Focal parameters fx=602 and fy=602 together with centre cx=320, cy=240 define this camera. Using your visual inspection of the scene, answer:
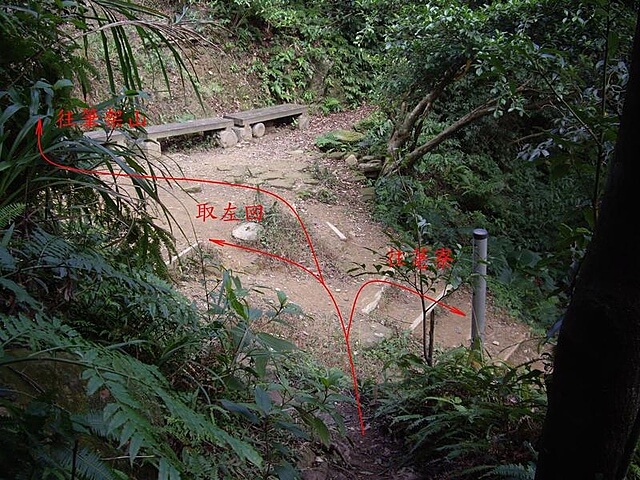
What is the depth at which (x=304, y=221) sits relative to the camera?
20.1 ft

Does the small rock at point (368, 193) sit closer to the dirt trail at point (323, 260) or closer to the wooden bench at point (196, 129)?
the dirt trail at point (323, 260)

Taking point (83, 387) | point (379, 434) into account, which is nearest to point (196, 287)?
point (379, 434)

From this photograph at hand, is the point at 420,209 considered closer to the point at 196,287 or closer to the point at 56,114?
the point at 196,287

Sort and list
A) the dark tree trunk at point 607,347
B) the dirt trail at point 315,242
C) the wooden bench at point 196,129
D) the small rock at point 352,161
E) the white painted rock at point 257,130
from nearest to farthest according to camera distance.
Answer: the dark tree trunk at point 607,347, the dirt trail at point 315,242, the wooden bench at point 196,129, the small rock at point 352,161, the white painted rock at point 257,130

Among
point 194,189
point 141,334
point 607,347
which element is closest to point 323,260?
point 194,189

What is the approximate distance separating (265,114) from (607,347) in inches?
335

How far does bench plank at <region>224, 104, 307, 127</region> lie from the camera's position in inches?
348

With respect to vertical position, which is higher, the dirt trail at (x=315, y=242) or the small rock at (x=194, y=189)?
the small rock at (x=194, y=189)

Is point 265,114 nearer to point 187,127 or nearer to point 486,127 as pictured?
point 187,127

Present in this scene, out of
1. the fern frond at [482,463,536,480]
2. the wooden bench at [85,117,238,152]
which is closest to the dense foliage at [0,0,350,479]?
the fern frond at [482,463,536,480]

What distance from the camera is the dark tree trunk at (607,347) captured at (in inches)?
41.1

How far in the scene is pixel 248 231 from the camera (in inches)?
216

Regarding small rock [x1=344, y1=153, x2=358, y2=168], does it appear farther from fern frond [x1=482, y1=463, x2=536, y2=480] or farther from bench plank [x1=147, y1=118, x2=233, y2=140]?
fern frond [x1=482, y1=463, x2=536, y2=480]

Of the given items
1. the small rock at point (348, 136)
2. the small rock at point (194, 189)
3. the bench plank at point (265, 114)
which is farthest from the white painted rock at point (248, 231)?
the bench plank at point (265, 114)
